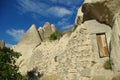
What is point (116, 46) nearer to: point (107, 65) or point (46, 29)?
point (107, 65)

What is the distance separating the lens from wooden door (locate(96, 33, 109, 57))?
13.9 m

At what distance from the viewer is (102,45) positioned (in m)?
14.1

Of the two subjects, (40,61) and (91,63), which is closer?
(91,63)

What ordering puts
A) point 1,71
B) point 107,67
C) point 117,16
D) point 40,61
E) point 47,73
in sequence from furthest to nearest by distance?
point 40,61 < point 47,73 < point 1,71 < point 107,67 < point 117,16

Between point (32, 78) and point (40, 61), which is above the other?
point (40, 61)

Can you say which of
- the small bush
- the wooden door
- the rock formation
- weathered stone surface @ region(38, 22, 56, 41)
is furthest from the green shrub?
the small bush

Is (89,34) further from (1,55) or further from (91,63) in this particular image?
(1,55)

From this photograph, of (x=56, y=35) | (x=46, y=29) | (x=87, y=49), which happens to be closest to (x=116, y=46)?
(x=87, y=49)

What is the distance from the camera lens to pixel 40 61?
19.8m

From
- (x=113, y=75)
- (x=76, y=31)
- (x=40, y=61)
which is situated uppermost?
(x=76, y=31)

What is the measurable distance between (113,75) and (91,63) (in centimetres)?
285

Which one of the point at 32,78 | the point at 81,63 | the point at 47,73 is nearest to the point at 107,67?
the point at 81,63

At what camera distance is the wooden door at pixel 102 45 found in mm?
13882

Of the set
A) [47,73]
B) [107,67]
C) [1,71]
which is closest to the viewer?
[107,67]
